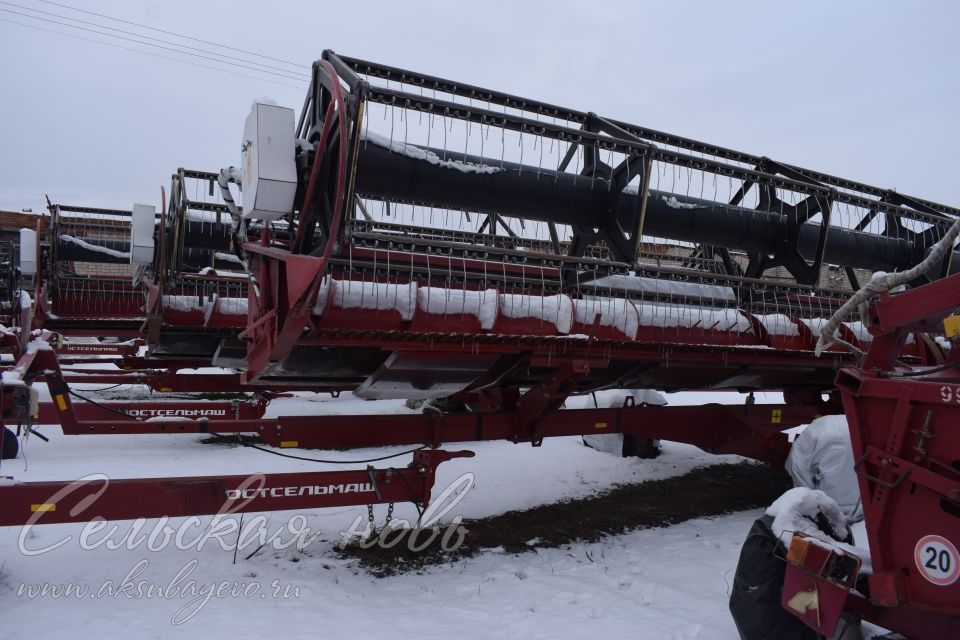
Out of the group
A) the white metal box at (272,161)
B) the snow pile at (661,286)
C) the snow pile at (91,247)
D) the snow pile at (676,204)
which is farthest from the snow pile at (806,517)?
the snow pile at (91,247)

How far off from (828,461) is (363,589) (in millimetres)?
3833

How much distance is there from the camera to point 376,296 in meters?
3.67

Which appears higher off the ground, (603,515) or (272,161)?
(272,161)

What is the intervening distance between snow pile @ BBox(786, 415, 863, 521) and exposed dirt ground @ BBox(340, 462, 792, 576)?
0.96 metres

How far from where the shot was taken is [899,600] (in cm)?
250

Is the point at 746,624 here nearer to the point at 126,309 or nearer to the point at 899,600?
the point at 899,600

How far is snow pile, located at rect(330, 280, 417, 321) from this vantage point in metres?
3.59

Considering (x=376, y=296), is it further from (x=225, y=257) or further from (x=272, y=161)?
(x=225, y=257)

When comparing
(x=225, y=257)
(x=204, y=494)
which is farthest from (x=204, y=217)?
(x=204, y=494)

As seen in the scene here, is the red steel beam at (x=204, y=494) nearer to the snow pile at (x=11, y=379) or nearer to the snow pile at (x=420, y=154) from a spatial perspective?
the snow pile at (x=11, y=379)

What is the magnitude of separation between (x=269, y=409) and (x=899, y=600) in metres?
8.93

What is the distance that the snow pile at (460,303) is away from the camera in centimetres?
381

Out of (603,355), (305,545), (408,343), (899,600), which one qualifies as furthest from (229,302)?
(899,600)

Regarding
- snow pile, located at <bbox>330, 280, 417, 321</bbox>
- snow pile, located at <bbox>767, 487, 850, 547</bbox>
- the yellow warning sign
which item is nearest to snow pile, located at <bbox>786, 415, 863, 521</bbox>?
snow pile, located at <bbox>767, 487, 850, 547</bbox>
